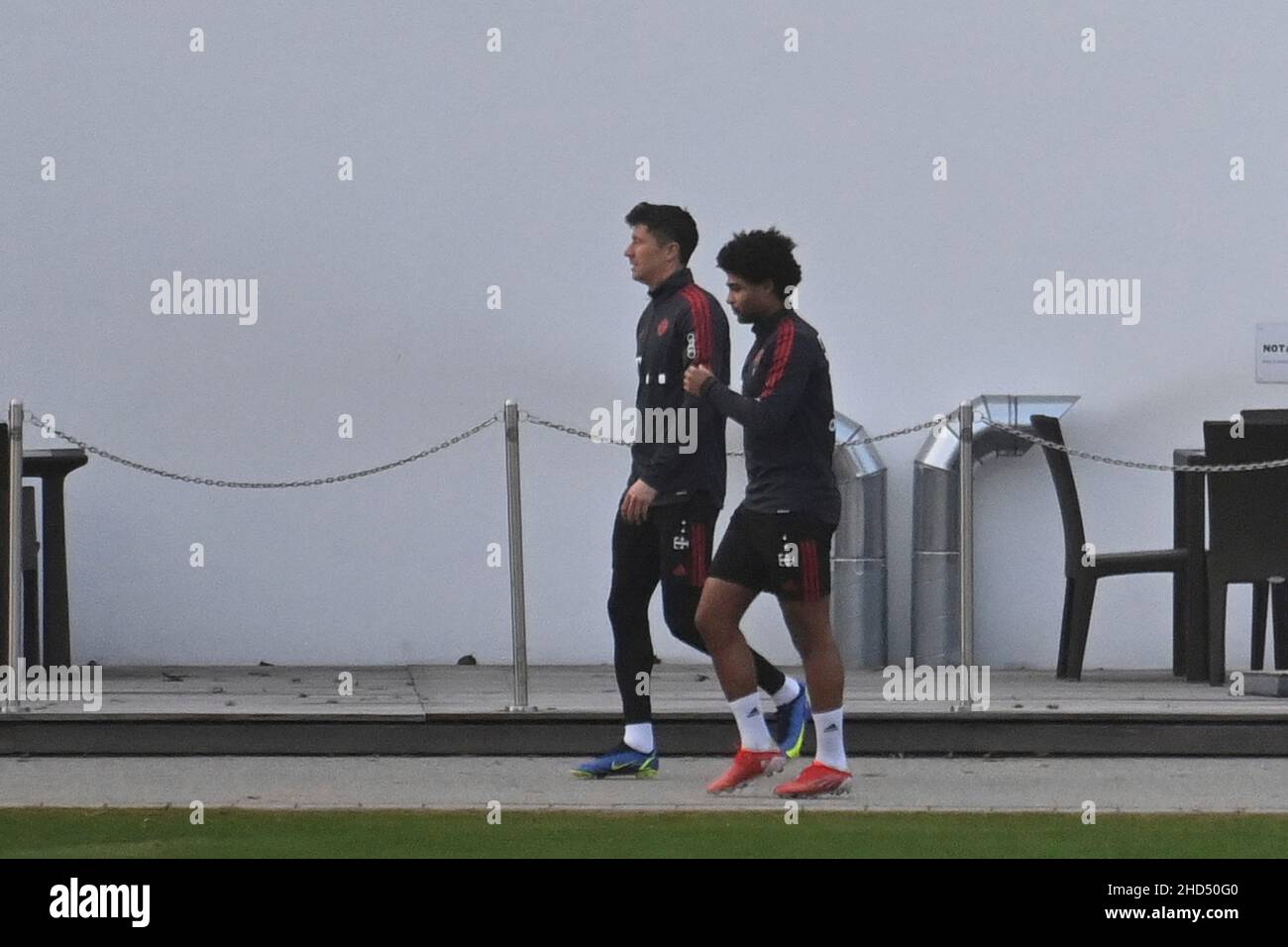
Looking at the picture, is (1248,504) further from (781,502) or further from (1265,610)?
(781,502)

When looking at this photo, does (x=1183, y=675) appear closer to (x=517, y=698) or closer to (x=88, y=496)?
(x=517, y=698)

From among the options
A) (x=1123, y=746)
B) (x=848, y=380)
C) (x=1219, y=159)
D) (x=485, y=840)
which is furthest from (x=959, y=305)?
(x=485, y=840)

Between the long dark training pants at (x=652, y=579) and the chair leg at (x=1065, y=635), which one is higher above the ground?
the long dark training pants at (x=652, y=579)

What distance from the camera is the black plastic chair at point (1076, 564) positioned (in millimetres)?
10258

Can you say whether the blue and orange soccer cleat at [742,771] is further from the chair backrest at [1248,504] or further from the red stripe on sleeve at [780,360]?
the chair backrest at [1248,504]

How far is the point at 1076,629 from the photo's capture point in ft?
34.3

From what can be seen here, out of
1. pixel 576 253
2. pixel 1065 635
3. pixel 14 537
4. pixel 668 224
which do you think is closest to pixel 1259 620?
pixel 1065 635

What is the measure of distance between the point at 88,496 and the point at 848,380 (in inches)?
138

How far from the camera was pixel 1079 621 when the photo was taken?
10453 mm

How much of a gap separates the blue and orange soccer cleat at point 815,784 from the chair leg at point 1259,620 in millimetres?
3293

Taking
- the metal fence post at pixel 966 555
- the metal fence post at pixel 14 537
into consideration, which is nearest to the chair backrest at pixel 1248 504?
the metal fence post at pixel 966 555

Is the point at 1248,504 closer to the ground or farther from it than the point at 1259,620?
farther from it

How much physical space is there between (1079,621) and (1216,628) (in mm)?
703
